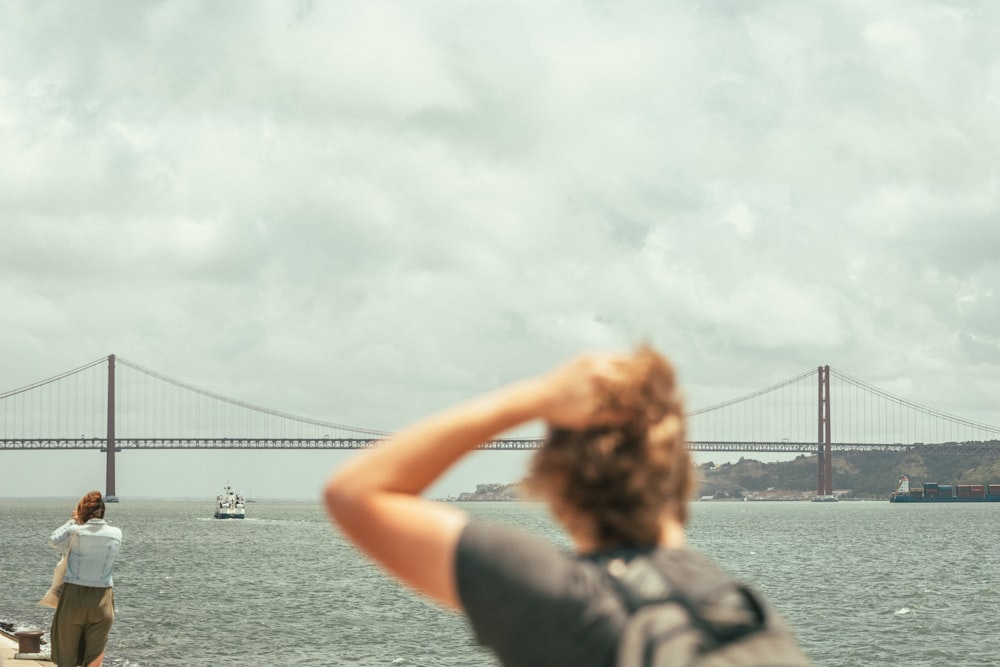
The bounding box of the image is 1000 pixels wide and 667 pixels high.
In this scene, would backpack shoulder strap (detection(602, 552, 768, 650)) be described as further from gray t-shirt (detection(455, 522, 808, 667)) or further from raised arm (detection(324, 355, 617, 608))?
raised arm (detection(324, 355, 617, 608))

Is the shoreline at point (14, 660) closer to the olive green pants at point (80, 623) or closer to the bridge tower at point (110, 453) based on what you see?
the olive green pants at point (80, 623)

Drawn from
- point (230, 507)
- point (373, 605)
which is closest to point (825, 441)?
point (230, 507)

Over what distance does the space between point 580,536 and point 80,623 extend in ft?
26.1

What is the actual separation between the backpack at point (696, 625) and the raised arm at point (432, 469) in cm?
22

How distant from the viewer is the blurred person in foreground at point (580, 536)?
143 cm

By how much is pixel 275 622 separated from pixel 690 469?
30.8 m

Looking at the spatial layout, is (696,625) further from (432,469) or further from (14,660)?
(14,660)

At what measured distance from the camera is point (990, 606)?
37.7 meters

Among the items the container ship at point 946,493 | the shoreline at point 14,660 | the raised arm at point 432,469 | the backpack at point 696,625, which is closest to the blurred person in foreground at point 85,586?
the shoreline at point 14,660

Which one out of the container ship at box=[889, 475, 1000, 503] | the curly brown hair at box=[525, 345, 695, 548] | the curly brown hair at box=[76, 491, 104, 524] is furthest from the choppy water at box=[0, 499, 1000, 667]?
the container ship at box=[889, 475, 1000, 503]

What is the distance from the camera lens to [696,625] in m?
1.42

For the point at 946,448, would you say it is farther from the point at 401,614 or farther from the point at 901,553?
the point at 401,614

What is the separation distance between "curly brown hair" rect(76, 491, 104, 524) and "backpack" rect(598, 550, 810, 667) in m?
7.47

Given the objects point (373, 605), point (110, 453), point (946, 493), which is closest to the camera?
point (373, 605)
